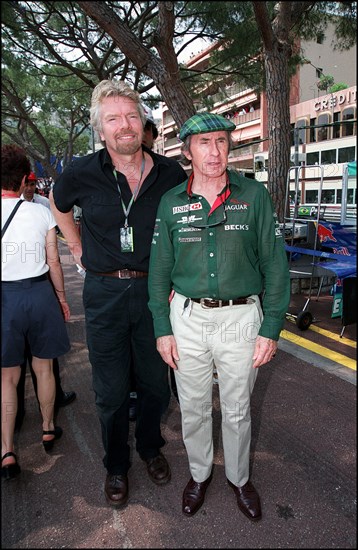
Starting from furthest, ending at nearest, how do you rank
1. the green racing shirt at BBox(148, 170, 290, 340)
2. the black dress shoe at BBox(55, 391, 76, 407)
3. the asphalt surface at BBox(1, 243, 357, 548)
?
1. the black dress shoe at BBox(55, 391, 76, 407)
2. the green racing shirt at BBox(148, 170, 290, 340)
3. the asphalt surface at BBox(1, 243, 357, 548)

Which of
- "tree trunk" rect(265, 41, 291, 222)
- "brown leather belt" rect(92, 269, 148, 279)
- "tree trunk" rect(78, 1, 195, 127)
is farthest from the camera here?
"tree trunk" rect(265, 41, 291, 222)

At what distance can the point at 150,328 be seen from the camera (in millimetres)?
2104

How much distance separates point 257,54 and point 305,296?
4.63 m


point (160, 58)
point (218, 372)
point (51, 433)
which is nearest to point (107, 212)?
point (218, 372)

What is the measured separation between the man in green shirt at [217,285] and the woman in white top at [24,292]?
2.48 feet

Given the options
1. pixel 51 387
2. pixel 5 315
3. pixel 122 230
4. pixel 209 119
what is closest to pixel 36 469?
pixel 51 387

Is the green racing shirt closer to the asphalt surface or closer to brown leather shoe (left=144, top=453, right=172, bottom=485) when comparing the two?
the asphalt surface

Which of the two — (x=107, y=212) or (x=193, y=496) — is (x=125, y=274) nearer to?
(x=107, y=212)

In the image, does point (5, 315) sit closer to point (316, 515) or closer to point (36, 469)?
point (36, 469)

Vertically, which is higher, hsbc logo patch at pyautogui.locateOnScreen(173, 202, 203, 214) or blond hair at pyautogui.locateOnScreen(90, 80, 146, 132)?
blond hair at pyautogui.locateOnScreen(90, 80, 146, 132)

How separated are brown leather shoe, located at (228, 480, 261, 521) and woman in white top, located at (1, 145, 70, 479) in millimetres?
1251

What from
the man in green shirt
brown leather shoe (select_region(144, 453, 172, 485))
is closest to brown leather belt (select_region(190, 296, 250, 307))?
the man in green shirt

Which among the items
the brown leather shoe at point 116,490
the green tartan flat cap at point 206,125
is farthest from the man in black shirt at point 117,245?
the green tartan flat cap at point 206,125

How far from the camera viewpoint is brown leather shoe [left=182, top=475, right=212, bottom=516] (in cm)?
→ 196
